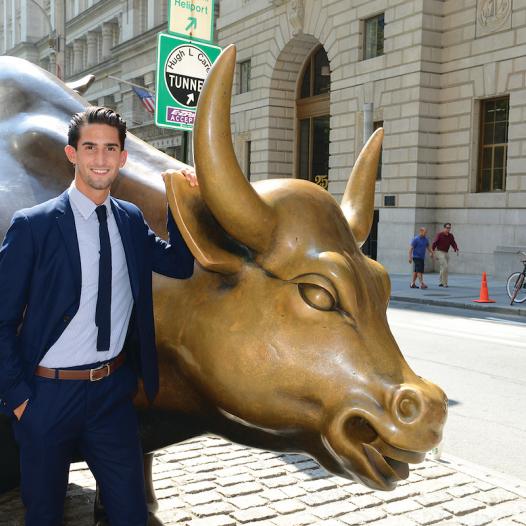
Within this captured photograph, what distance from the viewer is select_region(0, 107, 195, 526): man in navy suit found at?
2.35 metres

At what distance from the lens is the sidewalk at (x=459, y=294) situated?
1467 cm

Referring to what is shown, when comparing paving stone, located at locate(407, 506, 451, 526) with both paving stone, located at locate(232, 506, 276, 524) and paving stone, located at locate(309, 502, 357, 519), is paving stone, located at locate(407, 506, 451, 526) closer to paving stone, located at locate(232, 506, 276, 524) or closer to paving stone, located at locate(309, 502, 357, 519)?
paving stone, located at locate(309, 502, 357, 519)

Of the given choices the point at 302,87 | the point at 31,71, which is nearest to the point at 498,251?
the point at 302,87

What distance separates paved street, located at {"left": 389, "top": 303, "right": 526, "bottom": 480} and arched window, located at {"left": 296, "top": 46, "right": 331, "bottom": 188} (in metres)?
16.0

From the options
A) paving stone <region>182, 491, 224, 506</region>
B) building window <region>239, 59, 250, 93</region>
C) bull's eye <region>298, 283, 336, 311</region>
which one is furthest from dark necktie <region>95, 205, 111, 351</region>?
building window <region>239, 59, 250, 93</region>

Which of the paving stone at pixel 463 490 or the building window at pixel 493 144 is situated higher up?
the building window at pixel 493 144

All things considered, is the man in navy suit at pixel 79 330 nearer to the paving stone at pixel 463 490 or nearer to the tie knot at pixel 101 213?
the tie knot at pixel 101 213

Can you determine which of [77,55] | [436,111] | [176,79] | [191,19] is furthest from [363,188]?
[77,55]

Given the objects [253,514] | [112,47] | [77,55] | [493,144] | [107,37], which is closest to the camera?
[253,514]

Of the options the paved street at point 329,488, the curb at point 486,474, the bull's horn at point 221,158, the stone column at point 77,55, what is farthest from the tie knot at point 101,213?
the stone column at point 77,55

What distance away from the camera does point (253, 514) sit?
13.4 ft

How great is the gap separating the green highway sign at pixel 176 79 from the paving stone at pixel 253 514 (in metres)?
4.52

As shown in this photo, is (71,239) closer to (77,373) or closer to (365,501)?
(77,373)

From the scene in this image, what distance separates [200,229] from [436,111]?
70.9 ft
